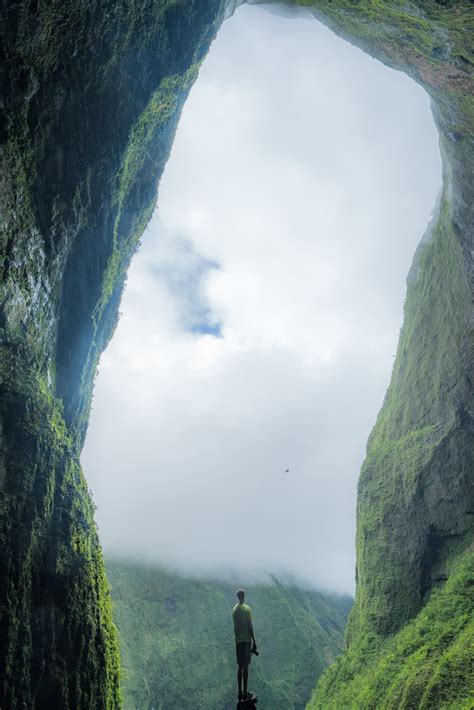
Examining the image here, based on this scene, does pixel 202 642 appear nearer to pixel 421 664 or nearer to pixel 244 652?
pixel 421 664

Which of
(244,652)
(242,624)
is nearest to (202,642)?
(244,652)

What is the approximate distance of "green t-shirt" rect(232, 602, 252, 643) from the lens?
440 inches

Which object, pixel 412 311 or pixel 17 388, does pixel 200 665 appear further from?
pixel 17 388

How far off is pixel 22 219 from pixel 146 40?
7.98 meters

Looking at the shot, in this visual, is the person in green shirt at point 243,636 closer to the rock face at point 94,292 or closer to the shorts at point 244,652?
the shorts at point 244,652

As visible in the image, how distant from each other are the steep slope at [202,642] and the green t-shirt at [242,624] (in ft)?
245

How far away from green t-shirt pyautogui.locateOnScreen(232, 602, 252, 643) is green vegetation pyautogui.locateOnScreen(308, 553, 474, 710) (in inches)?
238

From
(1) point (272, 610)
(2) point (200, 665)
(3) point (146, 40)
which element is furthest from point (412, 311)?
(1) point (272, 610)

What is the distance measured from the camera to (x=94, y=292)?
15.0 meters

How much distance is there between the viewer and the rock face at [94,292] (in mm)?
8664

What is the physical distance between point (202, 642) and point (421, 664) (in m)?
86.5

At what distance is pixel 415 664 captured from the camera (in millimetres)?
16078

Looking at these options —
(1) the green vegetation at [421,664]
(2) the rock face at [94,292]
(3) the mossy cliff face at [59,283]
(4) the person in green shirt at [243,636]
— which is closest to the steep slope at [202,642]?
(1) the green vegetation at [421,664]

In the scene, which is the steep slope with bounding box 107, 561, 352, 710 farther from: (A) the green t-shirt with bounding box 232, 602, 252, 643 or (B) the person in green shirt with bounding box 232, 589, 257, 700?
(A) the green t-shirt with bounding box 232, 602, 252, 643
